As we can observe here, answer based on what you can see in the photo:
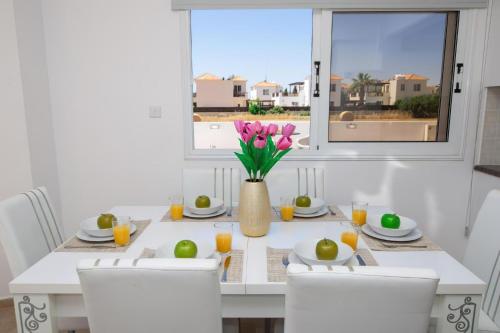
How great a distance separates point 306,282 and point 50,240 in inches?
52.6

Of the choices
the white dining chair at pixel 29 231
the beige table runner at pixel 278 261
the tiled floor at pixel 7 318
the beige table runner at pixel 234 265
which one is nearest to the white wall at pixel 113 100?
the tiled floor at pixel 7 318

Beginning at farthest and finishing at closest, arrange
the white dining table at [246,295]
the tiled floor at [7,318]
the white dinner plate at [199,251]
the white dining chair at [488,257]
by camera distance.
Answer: the tiled floor at [7,318], the white dining chair at [488,257], the white dinner plate at [199,251], the white dining table at [246,295]

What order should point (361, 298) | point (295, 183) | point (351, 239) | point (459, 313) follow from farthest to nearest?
1. point (295, 183)
2. point (351, 239)
3. point (459, 313)
4. point (361, 298)

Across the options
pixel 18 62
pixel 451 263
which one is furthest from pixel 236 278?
pixel 18 62

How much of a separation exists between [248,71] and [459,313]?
2072 mm

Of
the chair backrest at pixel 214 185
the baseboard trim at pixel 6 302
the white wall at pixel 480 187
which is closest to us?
the chair backrest at pixel 214 185

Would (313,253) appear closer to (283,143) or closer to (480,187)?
(283,143)

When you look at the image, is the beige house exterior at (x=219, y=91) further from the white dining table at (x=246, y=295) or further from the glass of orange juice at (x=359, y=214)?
the white dining table at (x=246, y=295)

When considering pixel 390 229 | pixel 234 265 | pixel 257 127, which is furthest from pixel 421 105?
pixel 234 265

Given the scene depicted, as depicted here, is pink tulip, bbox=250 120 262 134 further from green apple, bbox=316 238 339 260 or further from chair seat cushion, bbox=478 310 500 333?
chair seat cushion, bbox=478 310 500 333

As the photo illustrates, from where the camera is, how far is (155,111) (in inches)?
100

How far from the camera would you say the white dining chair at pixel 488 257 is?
130cm

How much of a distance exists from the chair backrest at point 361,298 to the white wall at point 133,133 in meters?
1.87

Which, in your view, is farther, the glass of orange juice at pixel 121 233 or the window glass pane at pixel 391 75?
the window glass pane at pixel 391 75
